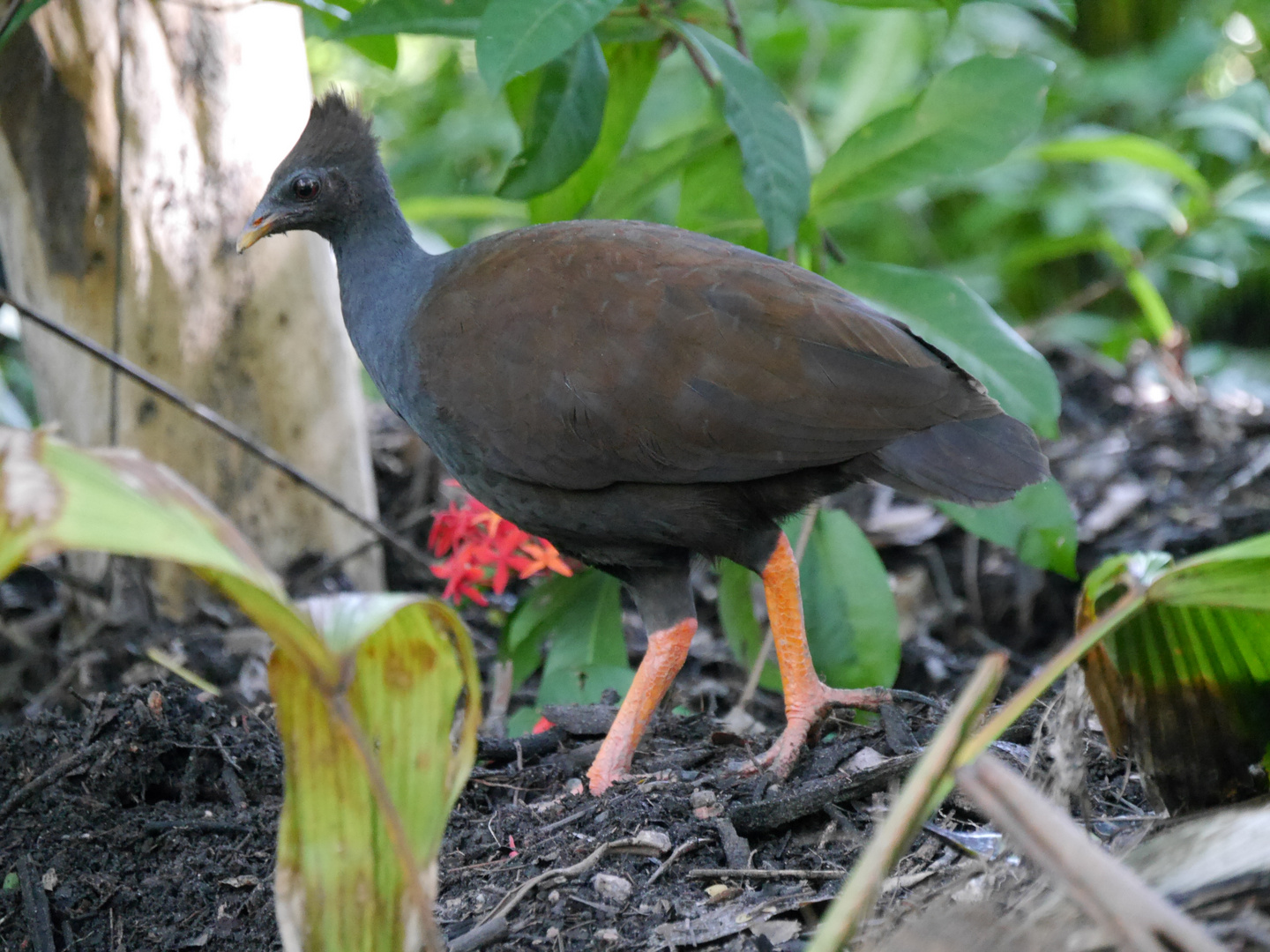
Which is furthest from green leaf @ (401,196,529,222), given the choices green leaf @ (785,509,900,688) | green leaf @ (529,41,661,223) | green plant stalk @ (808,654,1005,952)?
green plant stalk @ (808,654,1005,952)

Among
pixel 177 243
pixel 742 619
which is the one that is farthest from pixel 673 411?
pixel 177 243

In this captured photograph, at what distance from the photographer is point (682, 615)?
3.01 metres

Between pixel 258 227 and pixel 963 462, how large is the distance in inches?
78.1

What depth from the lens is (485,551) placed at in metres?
3.46

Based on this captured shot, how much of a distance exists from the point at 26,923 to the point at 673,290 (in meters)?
1.87

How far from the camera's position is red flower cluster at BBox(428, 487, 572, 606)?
346 cm

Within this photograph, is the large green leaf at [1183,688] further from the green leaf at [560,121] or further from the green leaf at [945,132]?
the green leaf at [560,121]

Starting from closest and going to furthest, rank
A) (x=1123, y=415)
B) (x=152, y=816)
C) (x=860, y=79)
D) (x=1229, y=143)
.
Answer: (x=152, y=816), (x=1123, y=415), (x=1229, y=143), (x=860, y=79)

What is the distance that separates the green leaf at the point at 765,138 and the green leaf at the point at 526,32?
61cm

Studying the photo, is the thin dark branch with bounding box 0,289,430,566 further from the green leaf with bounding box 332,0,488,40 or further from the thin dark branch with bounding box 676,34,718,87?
the thin dark branch with bounding box 676,34,718,87

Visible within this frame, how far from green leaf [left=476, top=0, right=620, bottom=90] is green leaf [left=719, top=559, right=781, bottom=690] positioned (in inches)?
63.0

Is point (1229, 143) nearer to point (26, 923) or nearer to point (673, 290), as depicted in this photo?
point (673, 290)

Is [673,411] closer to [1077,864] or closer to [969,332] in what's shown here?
[969,332]

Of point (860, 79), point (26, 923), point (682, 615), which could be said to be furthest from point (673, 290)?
point (860, 79)
